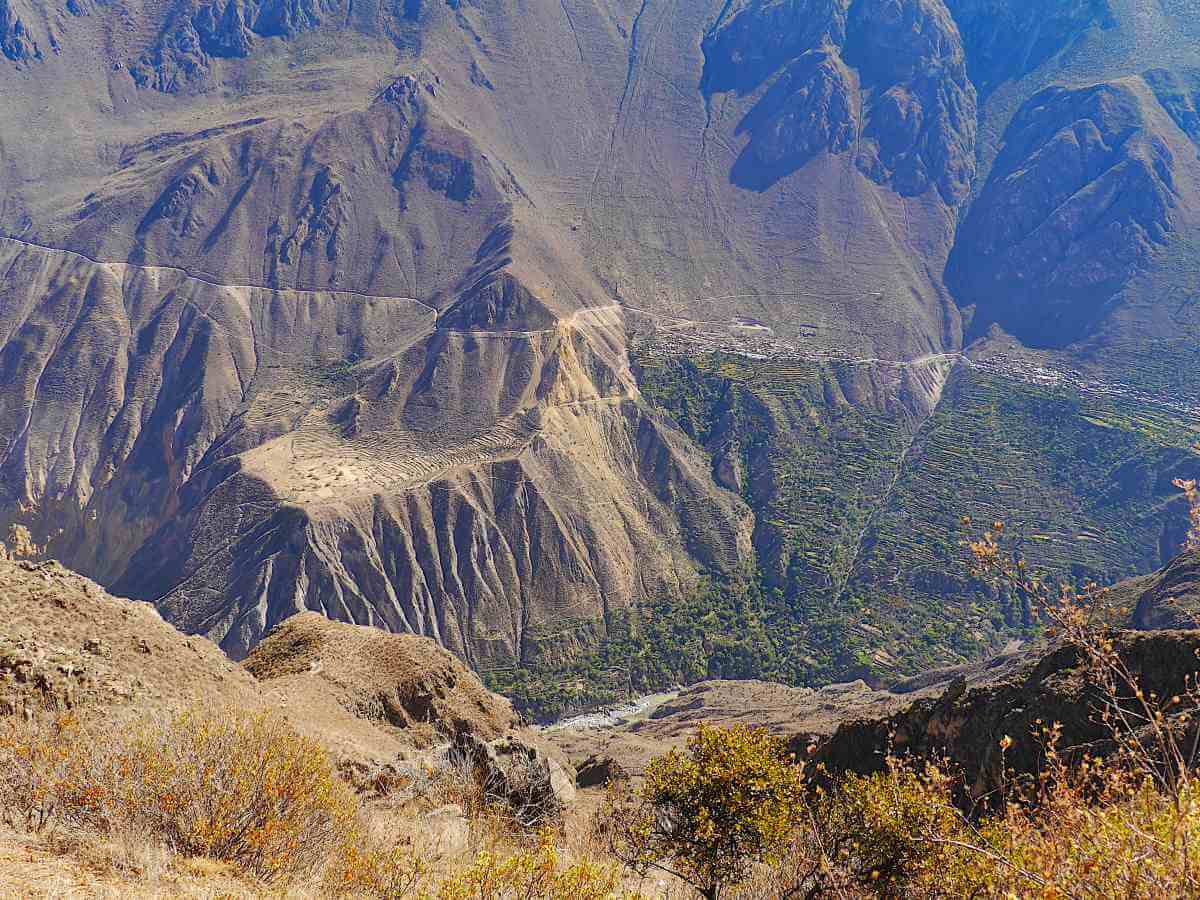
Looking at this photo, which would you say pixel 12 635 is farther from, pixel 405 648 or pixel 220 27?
pixel 220 27

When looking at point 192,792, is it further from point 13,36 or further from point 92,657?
point 13,36

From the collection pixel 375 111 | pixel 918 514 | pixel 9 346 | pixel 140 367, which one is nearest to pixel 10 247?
pixel 9 346

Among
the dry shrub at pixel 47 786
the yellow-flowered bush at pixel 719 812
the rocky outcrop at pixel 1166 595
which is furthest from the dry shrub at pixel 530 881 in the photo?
the rocky outcrop at pixel 1166 595

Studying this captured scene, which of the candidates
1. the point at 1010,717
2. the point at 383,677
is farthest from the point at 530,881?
the point at 383,677

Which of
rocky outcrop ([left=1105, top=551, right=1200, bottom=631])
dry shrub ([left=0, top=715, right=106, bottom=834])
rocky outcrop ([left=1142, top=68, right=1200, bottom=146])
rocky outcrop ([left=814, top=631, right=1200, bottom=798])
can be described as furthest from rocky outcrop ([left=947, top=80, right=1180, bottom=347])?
dry shrub ([left=0, top=715, right=106, bottom=834])

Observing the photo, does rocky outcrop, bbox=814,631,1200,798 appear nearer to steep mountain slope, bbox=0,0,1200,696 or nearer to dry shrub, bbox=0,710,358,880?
dry shrub, bbox=0,710,358,880
